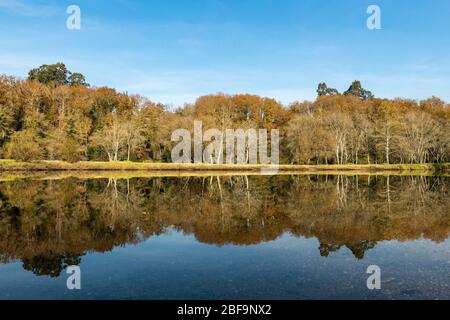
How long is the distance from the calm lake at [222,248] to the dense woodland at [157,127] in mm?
45960

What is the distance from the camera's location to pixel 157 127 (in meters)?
81.9

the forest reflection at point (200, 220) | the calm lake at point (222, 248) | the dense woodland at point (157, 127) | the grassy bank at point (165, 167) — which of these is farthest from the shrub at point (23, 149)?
the calm lake at point (222, 248)

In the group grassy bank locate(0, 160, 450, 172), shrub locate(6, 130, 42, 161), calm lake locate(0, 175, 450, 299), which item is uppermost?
shrub locate(6, 130, 42, 161)

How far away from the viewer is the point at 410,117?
268 ft

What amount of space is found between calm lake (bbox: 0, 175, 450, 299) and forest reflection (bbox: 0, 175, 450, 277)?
0.06m

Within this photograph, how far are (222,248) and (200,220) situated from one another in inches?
230

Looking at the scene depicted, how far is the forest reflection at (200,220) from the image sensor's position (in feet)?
50.2

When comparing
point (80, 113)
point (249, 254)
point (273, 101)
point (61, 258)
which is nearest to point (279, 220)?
point (249, 254)

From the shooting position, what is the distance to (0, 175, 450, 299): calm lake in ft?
34.8

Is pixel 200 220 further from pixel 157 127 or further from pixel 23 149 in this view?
pixel 157 127

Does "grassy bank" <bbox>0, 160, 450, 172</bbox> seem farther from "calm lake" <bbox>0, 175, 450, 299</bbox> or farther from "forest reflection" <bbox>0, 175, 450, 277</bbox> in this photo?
"calm lake" <bbox>0, 175, 450, 299</bbox>

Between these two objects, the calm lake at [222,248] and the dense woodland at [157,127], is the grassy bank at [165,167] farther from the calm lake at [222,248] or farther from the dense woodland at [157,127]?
the calm lake at [222,248]

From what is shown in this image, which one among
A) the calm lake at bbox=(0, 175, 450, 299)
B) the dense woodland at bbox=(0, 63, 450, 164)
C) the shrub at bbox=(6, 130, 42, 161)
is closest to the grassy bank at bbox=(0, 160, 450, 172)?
the shrub at bbox=(6, 130, 42, 161)
